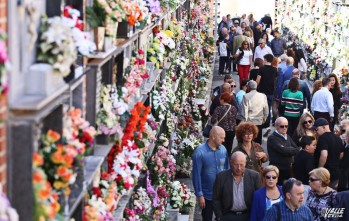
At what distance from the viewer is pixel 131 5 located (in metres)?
8.10

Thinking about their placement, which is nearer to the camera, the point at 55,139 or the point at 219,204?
the point at 55,139

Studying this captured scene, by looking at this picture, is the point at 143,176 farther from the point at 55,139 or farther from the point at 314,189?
the point at 55,139

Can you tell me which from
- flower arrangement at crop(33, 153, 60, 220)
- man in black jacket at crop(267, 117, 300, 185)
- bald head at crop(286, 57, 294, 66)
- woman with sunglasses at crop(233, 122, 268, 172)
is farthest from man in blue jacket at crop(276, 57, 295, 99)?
flower arrangement at crop(33, 153, 60, 220)

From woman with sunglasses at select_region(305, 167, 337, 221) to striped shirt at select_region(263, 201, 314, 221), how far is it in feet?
2.31

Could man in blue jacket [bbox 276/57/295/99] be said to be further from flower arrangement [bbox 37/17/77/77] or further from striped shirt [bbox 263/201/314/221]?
flower arrangement [bbox 37/17/77/77]

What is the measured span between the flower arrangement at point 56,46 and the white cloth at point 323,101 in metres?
12.6

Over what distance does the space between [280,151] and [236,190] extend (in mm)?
2447

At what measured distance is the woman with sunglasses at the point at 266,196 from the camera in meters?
10.3

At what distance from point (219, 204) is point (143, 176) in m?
1.05

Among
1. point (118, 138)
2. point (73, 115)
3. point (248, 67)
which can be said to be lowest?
point (248, 67)

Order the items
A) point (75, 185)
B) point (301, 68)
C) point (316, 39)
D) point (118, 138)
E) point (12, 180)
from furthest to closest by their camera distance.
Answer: point (316, 39), point (301, 68), point (118, 138), point (75, 185), point (12, 180)

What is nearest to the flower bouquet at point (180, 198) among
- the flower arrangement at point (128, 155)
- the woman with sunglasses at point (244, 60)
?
the flower arrangement at point (128, 155)

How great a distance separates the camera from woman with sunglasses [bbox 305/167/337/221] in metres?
10.2

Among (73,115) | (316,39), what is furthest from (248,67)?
(73,115)
